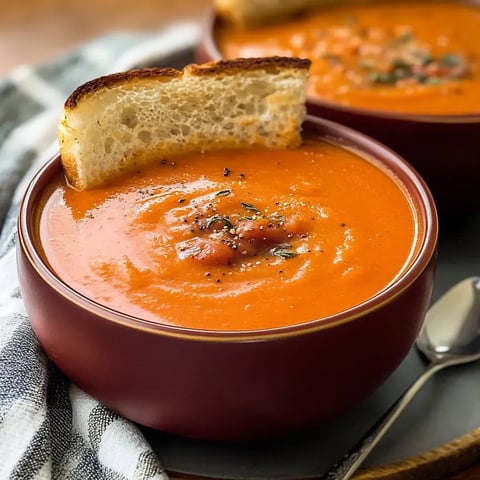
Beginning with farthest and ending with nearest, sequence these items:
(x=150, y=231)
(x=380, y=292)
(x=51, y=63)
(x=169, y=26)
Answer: (x=169, y=26) < (x=51, y=63) < (x=150, y=231) < (x=380, y=292)

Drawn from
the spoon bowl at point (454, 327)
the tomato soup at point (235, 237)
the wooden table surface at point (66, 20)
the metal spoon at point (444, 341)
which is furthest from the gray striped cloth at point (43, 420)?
the wooden table surface at point (66, 20)

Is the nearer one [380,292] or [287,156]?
[380,292]

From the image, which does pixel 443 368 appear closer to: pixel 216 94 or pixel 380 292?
pixel 380 292

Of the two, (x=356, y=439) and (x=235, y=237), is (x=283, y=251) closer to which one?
(x=235, y=237)

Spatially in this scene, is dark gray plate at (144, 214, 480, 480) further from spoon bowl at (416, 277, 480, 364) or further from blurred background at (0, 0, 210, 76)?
blurred background at (0, 0, 210, 76)

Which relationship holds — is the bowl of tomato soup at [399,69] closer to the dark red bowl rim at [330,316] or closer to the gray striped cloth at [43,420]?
the dark red bowl rim at [330,316]

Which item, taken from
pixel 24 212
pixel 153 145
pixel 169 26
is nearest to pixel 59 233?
pixel 24 212

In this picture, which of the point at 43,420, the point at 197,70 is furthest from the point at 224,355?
the point at 197,70
